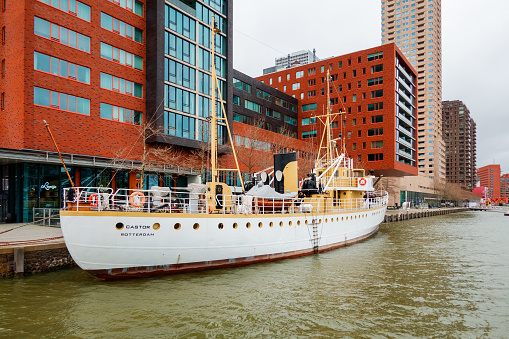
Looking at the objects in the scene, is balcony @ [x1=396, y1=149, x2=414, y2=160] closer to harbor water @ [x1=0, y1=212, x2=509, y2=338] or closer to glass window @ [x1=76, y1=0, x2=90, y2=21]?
harbor water @ [x1=0, y1=212, x2=509, y2=338]

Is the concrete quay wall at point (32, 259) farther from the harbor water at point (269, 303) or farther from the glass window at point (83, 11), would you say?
the glass window at point (83, 11)

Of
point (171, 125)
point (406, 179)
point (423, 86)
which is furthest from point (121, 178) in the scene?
point (423, 86)

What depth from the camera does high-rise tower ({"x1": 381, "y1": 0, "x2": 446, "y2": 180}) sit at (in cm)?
14812

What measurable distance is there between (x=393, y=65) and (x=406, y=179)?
39053mm

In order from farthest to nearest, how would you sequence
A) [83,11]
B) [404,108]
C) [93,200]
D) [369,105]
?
[404,108]
[369,105]
[83,11]
[93,200]

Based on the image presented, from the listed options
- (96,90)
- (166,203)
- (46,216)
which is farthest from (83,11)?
(166,203)

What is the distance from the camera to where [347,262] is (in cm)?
1927

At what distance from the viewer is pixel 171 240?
576 inches

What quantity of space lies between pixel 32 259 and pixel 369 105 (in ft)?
220

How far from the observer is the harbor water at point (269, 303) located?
33.2 feet

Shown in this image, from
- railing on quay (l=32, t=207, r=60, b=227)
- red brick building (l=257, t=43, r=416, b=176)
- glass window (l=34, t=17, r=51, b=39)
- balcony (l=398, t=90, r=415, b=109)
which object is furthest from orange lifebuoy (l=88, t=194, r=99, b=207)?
balcony (l=398, t=90, r=415, b=109)

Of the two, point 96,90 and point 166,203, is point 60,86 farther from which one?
point 166,203

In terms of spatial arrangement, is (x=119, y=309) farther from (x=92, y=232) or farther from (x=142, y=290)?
(x=92, y=232)

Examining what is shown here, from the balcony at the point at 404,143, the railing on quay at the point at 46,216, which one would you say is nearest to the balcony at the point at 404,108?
the balcony at the point at 404,143
